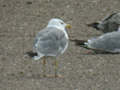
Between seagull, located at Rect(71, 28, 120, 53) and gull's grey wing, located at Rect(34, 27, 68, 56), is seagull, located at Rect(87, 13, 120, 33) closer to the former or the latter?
seagull, located at Rect(71, 28, 120, 53)

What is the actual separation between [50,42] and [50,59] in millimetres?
1396

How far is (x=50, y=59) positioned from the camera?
8.70m

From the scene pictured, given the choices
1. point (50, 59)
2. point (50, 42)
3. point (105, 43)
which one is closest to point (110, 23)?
point (105, 43)

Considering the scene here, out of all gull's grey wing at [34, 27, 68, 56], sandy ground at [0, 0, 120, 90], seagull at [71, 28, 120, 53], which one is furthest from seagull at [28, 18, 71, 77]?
seagull at [71, 28, 120, 53]

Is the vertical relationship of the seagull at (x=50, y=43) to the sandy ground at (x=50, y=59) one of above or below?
above

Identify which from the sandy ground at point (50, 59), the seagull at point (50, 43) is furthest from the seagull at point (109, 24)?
the seagull at point (50, 43)

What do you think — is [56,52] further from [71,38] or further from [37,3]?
[37,3]

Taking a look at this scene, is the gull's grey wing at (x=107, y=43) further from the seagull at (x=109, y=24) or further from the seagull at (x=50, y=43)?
the seagull at (x=50, y=43)

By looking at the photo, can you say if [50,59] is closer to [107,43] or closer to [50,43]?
[107,43]

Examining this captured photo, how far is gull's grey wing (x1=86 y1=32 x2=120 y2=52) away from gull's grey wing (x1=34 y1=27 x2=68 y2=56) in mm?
1842

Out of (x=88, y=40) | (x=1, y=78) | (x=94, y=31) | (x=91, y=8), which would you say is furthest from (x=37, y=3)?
(x=1, y=78)

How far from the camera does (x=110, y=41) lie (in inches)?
365

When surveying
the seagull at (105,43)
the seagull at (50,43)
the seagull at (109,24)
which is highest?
the seagull at (50,43)

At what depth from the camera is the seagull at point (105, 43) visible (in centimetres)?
920
